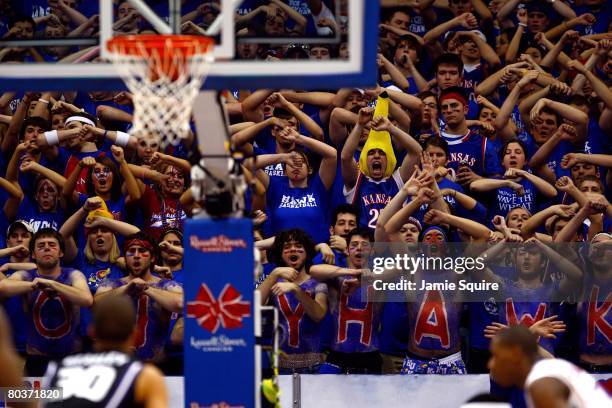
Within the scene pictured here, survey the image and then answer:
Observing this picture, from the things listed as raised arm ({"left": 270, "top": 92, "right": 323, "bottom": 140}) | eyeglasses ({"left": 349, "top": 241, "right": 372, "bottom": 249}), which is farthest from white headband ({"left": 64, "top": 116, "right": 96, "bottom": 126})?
eyeglasses ({"left": 349, "top": 241, "right": 372, "bottom": 249})

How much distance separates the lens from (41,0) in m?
14.6

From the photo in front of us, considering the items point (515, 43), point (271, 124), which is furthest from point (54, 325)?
point (515, 43)

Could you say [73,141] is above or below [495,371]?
above

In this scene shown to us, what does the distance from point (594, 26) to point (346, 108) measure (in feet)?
10.7

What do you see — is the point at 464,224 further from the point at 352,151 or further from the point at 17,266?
the point at 17,266

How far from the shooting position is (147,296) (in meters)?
10.7

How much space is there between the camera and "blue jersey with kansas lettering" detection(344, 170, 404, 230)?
11562mm

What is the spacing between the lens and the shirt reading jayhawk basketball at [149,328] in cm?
1064

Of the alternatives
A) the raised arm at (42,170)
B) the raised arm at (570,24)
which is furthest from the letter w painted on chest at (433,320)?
the raised arm at (570,24)

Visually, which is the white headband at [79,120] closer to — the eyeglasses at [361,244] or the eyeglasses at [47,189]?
the eyeglasses at [47,189]

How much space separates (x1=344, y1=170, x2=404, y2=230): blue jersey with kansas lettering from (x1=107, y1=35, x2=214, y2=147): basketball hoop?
3488 mm

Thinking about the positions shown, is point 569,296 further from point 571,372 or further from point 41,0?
point 41,0

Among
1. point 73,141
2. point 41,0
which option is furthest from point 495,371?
point 41,0

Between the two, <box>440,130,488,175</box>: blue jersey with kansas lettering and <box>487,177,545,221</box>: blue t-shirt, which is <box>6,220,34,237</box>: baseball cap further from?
<box>487,177,545,221</box>: blue t-shirt
